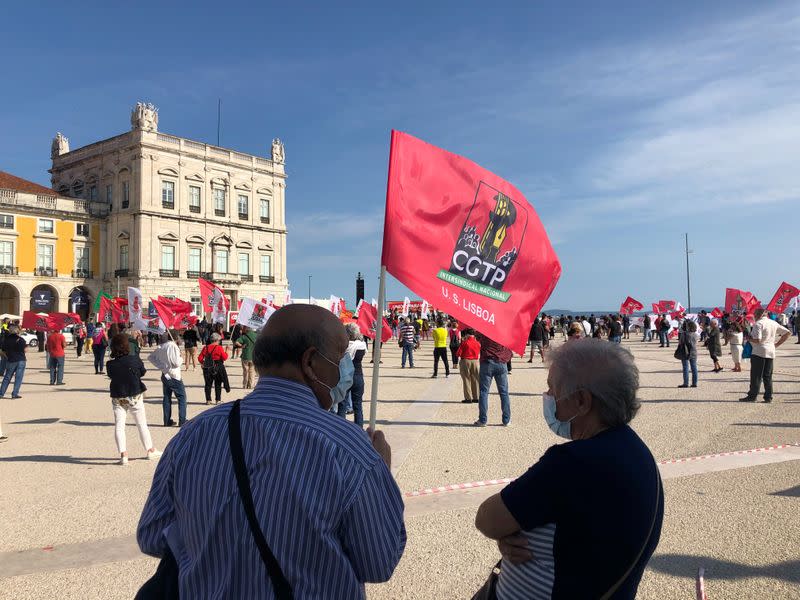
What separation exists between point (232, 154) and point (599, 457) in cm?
6062

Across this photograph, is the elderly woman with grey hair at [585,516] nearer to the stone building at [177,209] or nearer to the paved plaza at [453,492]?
the paved plaza at [453,492]

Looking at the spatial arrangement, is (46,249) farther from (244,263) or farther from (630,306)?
(630,306)

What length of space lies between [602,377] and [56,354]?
58.2ft

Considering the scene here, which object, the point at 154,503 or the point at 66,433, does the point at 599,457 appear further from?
the point at 66,433

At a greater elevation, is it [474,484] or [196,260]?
[196,260]

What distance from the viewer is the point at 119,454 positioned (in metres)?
7.96

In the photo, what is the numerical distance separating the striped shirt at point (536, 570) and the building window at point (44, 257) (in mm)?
56887

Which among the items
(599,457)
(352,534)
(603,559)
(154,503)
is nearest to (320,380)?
(352,534)

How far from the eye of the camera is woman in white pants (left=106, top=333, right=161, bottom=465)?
7.67 m

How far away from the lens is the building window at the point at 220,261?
57031mm

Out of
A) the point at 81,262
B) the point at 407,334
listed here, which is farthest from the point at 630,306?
the point at 81,262

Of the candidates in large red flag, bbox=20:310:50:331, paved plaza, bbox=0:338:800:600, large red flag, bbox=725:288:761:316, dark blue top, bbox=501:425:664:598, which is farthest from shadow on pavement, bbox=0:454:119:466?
large red flag, bbox=725:288:761:316

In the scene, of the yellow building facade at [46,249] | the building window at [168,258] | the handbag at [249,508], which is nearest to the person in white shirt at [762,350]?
the handbag at [249,508]

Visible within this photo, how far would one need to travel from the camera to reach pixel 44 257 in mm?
51469
